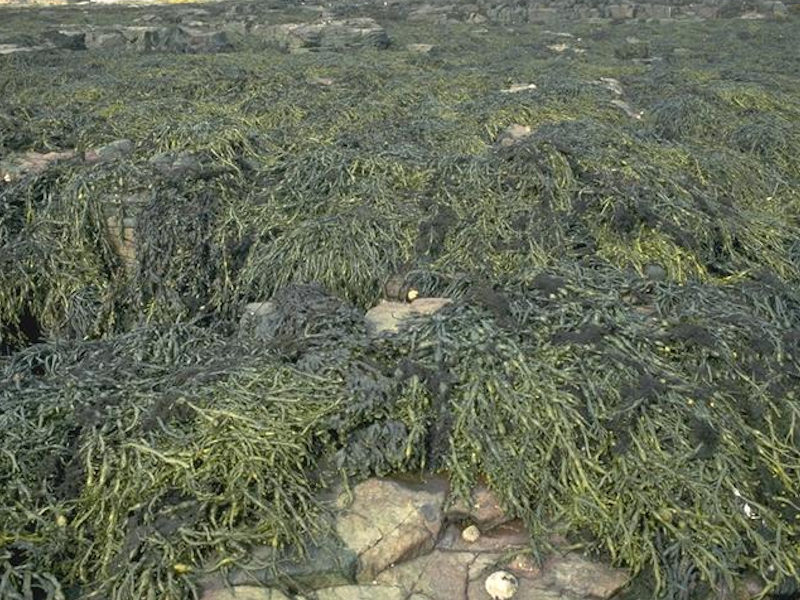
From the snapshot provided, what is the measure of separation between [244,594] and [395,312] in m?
2.09

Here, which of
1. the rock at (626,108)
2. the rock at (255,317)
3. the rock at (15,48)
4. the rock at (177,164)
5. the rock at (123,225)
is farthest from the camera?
the rock at (15,48)

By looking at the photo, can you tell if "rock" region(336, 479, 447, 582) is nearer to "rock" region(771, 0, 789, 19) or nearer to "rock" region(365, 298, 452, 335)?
"rock" region(365, 298, 452, 335)

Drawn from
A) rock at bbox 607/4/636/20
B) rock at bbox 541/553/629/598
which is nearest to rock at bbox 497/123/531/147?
rock at bbox 541/553/629/598

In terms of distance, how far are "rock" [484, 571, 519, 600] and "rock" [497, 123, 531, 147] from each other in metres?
5.21

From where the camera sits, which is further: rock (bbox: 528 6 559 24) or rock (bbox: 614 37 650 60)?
rock (bbox: 528 6 559 24)

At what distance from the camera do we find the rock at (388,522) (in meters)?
3.17

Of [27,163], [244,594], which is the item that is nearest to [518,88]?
[27,163]

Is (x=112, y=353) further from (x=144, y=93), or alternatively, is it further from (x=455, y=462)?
(x=144, y=93)

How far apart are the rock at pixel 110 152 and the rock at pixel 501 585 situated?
5.41 m

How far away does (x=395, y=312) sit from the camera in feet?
15.4

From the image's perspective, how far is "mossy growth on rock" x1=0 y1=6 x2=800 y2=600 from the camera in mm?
3250

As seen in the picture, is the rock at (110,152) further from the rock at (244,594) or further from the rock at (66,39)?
the rock at (66,39)

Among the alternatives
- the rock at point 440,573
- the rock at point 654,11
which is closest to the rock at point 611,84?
the rock at point 440,573

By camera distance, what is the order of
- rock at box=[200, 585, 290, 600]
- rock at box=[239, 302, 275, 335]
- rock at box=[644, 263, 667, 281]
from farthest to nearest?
rock at box=[644, 263, 667, 281] < rock at box=[239, 302, 275, 335] < rock at box=[200, 585, 290, 600]
